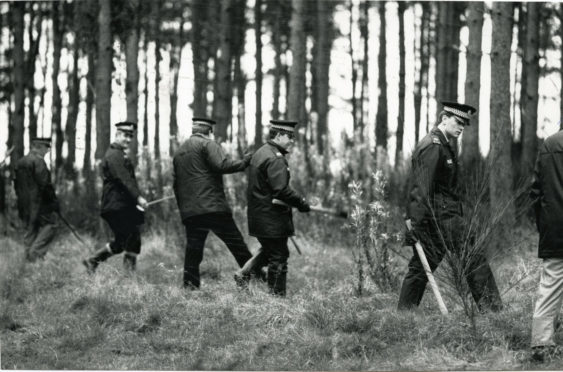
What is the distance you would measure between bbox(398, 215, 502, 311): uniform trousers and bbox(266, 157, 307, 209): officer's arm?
5.08 feet

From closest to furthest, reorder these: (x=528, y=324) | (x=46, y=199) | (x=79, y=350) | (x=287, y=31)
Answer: (x=528, y=324) → (x=79, y=350) → (x=46, y=199) → (x=287, y=31)

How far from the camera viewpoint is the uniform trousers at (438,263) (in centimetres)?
647

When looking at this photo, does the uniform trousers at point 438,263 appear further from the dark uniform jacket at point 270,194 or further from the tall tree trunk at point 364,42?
the tall tree trunk at point 364,42

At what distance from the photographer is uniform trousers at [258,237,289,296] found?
26.5ft

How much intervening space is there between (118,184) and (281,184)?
276 centimetres

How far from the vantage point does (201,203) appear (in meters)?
8.69

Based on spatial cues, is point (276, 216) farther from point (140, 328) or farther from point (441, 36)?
point (441, 36)

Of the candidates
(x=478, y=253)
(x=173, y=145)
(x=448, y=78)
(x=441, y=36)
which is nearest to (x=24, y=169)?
(x=173, y=145)

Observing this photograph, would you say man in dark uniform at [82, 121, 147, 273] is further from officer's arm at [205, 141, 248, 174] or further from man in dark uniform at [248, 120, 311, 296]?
man in dark uniform at [248, 120, 311, 296]

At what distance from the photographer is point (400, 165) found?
13.5 metres

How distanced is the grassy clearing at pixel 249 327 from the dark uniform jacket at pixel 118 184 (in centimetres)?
88

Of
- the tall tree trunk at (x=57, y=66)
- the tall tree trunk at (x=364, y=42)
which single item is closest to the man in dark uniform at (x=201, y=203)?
the tall tree trunk at (x=57, y=66)

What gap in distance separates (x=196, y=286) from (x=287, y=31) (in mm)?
21768

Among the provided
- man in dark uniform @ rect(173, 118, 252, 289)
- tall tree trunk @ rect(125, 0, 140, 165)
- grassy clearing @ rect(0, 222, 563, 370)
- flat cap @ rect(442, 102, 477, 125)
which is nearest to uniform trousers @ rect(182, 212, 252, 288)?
man in dark uniform @ rect(173, 118, 252, 289)
